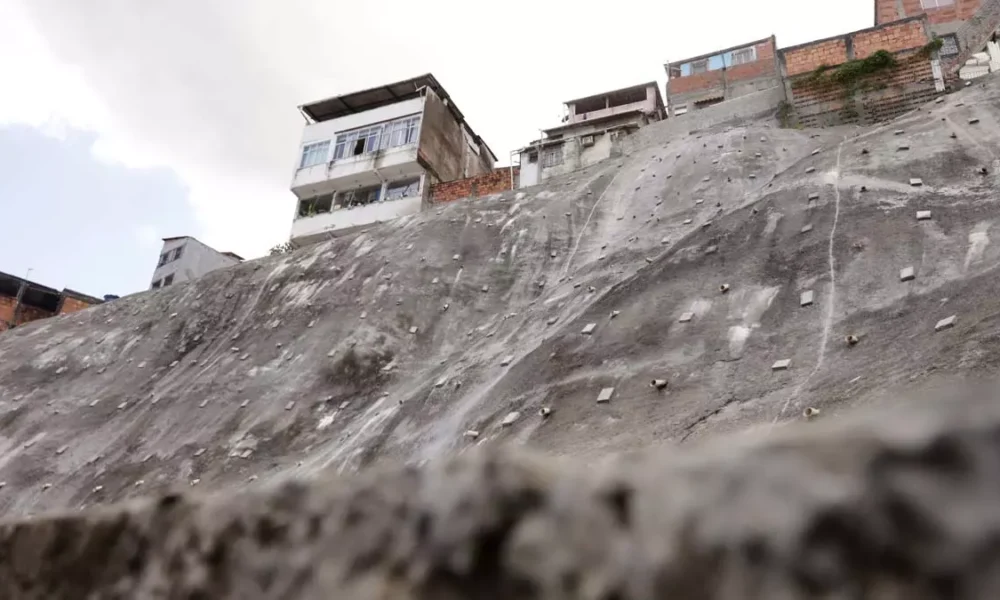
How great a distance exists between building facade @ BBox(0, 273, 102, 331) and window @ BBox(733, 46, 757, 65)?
3637 centimetres

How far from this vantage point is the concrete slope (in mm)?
6938

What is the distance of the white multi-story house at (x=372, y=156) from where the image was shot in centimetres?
3002

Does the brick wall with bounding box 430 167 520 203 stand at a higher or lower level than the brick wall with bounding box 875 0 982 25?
lower

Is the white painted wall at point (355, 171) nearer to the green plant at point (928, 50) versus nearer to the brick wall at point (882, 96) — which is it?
→ the brick wall at point (882, 96)

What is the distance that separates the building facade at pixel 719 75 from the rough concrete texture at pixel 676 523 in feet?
107

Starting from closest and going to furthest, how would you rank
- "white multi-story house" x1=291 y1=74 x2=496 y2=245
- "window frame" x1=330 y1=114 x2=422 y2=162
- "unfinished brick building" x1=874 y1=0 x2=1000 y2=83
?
"unfinished brick building" x1=874 y1=0 x2=1000 y2=83 → "white multi-story house" x1=291 y1=74 x2=496 y2=245 → "window frame" x1=330 y1=114 x2=422 y2=162

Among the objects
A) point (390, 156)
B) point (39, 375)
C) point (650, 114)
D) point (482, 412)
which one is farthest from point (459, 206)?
point (650, 114)

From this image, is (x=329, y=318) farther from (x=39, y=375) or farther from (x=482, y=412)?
(x=39, y=375)

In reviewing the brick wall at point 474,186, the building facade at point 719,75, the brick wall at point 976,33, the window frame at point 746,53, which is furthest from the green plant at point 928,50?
the brick wall at point 474,186

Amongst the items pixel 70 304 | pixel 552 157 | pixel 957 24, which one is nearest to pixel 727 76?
pixel 957 24

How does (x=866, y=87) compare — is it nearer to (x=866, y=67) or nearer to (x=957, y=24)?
(x=866, y=67)

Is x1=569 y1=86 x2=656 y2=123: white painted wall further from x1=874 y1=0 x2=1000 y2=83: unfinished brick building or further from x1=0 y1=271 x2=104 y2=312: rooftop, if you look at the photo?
x1=0 y1=271 x2=104 y2=312: rooftop

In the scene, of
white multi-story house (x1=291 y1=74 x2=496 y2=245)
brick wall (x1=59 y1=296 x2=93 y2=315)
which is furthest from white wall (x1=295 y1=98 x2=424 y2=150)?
brick wall (x1=59 y1=296 x2=93 y2=315)

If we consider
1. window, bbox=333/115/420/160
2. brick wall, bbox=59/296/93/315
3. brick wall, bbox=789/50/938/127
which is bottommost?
brick wall, bbox=789/50/938/127
